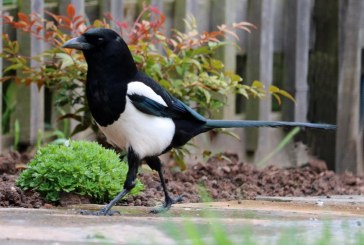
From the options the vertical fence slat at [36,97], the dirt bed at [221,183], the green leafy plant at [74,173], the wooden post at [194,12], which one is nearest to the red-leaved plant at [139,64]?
the vertical fence slat at [36,97]

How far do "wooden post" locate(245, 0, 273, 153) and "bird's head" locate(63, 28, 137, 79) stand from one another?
2838 millimetres

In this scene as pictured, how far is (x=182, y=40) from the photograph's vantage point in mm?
5715

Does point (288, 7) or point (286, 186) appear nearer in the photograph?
point (286, 186)

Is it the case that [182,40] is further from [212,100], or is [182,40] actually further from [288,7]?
[288,7]

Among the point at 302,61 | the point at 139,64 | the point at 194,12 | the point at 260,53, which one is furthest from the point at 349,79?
the point at 139,64

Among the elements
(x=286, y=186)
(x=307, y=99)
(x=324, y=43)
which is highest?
(x=324, y=43)

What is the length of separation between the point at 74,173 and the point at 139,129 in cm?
45

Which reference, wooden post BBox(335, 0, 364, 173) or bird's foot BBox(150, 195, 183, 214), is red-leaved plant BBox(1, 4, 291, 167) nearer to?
bird's foot BBox(150, 195, 183, 214)

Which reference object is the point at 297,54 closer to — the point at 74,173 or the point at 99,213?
the point at 74,173

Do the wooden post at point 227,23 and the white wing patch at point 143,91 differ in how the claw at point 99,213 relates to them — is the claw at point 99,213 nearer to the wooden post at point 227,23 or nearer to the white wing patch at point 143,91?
the white wing patch at point 143,91

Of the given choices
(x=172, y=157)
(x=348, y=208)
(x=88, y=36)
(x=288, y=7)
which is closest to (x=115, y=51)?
(x=88, y=36)

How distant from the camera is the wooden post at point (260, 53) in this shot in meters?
6.96

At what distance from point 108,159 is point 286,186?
1.71m

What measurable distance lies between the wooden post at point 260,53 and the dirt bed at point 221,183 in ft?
1.62
